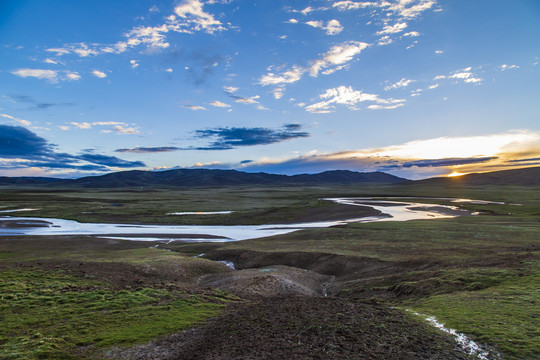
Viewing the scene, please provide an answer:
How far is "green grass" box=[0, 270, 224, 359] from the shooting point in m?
13.6

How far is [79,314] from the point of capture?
17766mm

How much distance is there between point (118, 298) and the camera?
2083 cm

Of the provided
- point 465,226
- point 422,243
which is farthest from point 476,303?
point 465,226

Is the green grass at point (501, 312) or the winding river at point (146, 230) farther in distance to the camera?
the winding river at point (146, 230)

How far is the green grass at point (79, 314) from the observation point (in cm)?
1360

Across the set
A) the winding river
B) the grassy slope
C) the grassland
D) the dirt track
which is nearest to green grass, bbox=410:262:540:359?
the grassland

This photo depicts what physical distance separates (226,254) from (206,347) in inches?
1225

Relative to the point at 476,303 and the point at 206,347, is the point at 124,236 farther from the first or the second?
the point at 476,303

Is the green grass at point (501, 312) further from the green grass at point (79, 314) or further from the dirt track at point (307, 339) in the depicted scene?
the green grass at point (79, 314)

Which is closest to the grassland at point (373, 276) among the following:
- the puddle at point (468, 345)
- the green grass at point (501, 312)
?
the green grass at point (501, 312)

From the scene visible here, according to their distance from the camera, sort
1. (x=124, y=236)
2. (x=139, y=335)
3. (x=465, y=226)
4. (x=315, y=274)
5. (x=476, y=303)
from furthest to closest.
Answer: (x=124, y=236) → (x=465, y=226) → (x=315, y=274) → (x=476, y=303) → (x=139, y=335)

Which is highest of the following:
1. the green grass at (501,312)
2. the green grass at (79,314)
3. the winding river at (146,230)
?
the green grass at (79,314)

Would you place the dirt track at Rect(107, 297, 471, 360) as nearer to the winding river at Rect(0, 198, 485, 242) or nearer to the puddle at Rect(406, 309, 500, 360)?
the puddle at Rect(406, 309, 500, 360)

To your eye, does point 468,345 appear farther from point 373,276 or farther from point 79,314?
point 79,314
